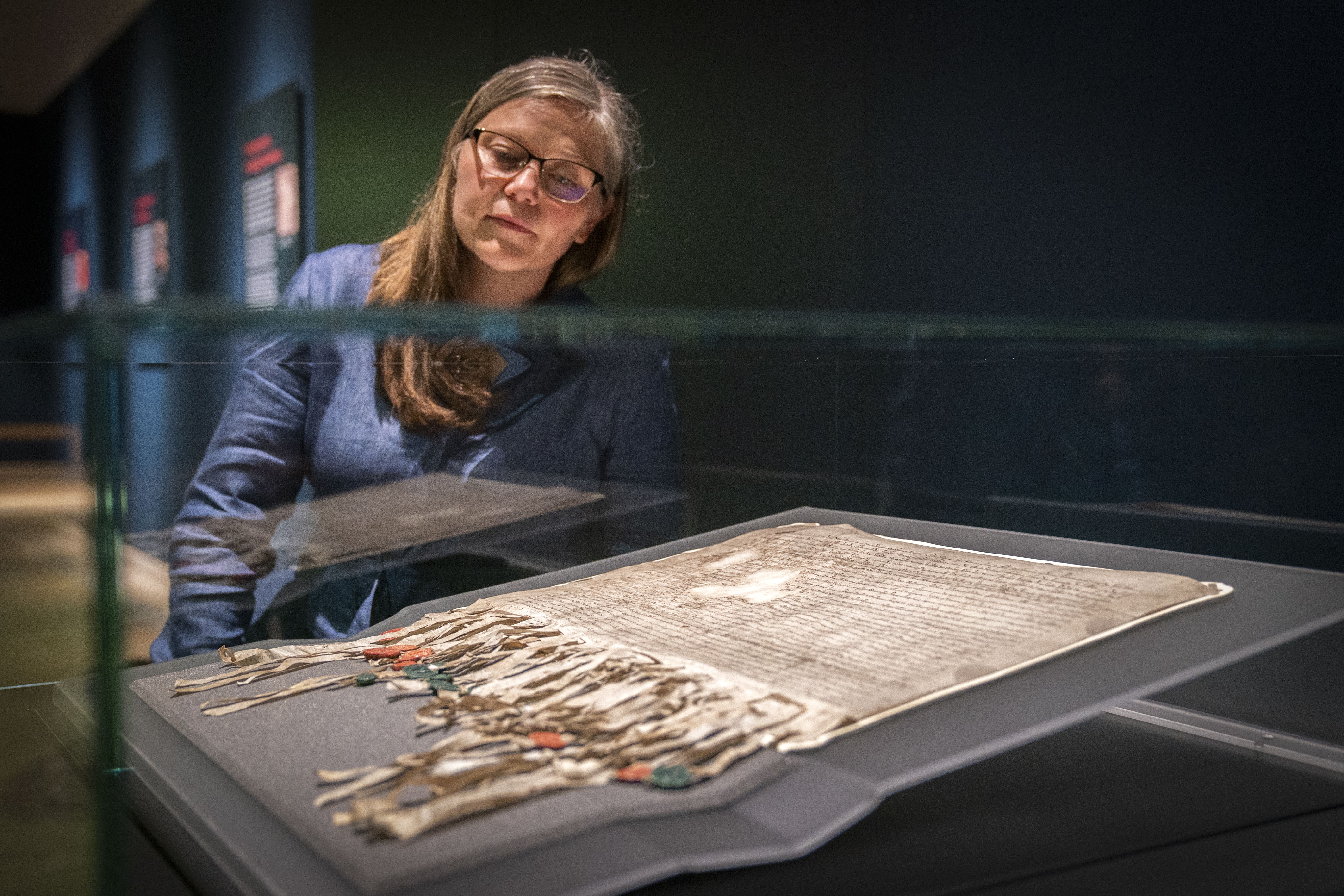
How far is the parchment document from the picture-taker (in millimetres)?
568

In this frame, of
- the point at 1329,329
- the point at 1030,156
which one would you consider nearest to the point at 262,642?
the point at 1329,329

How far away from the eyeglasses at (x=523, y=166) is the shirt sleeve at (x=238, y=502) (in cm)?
64

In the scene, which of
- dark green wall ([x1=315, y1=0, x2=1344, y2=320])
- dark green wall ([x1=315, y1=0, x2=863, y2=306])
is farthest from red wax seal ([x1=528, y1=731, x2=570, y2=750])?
dark green wall ([x1=315, y1=0, x2=863, y2=306])

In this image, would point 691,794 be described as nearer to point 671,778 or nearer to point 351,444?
point 671,778

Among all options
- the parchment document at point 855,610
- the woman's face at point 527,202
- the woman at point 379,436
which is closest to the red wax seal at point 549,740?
the parchment document at point 855,610

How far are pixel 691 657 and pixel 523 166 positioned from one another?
33.4 inches

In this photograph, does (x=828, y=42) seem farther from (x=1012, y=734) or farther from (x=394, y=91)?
(x=1012, y=734)

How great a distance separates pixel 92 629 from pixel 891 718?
0.40 m

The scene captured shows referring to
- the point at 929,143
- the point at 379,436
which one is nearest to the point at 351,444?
the point at 379,436

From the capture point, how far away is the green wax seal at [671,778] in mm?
468

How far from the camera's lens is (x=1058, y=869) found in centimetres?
54

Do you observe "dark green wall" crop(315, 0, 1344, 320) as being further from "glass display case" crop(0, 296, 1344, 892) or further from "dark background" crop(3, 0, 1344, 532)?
"glass display case" crop(0, 296, 1344, 892)

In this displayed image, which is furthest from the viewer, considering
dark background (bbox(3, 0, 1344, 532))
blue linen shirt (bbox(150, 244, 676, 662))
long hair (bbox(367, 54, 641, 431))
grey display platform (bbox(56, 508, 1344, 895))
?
long hair (bbox(367, 54, 641, 431))

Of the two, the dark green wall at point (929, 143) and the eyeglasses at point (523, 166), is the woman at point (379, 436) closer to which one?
the eyeglasses at point (523, 166)
